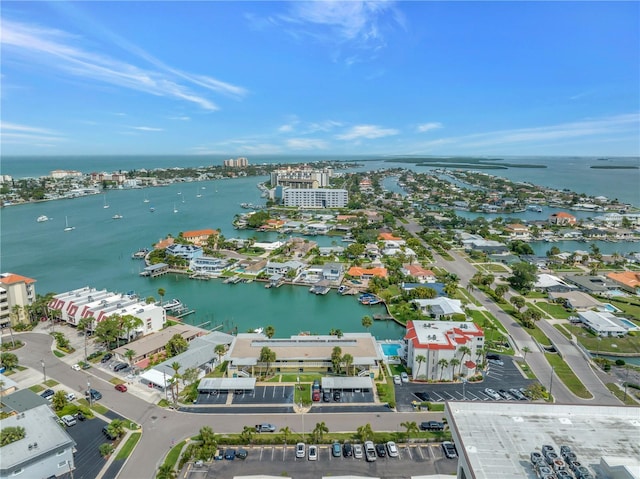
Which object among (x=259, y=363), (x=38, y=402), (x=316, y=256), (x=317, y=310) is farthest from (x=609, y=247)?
(x=38, y=402)

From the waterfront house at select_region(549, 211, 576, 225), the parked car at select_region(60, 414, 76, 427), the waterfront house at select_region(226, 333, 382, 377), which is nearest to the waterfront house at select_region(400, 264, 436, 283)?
the waterfront house at select_region(226, 333, 382, 377)

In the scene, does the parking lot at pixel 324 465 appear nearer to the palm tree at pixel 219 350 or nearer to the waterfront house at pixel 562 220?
the palm tree at pixel 219 350

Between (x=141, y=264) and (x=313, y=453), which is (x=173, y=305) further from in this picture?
(x=313, y=453)

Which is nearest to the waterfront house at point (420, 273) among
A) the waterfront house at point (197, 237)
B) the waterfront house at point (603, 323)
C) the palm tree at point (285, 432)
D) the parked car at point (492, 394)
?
the waterfront house at point (603, 323)

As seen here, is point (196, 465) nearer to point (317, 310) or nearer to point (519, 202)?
point (317, 310)

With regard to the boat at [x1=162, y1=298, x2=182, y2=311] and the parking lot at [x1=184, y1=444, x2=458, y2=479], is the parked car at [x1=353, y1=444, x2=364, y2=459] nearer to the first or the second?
the parking lot at [x1=184, y1=444, x2=458, y2=479]

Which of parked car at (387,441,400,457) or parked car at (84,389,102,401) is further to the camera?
parked car at (84,389,102,401)

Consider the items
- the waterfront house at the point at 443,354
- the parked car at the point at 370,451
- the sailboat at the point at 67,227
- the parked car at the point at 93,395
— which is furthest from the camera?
the sailboat at the point at 67,227

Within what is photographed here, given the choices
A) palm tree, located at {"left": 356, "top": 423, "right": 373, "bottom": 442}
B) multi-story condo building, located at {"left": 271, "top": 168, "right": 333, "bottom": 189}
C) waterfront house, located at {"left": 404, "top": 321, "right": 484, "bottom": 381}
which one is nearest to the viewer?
palm tree, located at {"left": 356, "top": 423, "right": 373, "bottom": 442}
